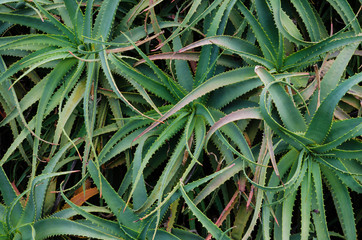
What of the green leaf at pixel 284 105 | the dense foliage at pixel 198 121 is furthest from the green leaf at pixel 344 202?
the green leaf at pixel 284 105

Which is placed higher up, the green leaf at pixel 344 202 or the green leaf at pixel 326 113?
the green leaf at pixel 326 113

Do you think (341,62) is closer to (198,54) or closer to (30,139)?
(198,54)

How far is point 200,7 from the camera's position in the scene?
1.07 meters

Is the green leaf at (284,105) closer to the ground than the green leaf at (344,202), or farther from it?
farther from it

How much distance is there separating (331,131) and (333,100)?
0.09m

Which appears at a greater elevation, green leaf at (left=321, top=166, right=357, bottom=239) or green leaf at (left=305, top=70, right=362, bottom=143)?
green leaf at (left=305, top=70, right=362, bottom=143)

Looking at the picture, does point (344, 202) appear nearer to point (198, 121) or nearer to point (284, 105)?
point (284, 105)

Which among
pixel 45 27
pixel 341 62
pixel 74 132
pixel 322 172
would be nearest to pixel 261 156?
pixel 322 172

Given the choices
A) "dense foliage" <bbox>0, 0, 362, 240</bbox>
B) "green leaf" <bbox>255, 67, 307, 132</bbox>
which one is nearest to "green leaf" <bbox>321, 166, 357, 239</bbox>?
"dense foliage" <bbox>0, 0, 362, 240</bbox>

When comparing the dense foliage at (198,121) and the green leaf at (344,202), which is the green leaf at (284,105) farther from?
the green leaf at (344,202)

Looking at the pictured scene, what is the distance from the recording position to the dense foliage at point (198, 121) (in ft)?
2.89

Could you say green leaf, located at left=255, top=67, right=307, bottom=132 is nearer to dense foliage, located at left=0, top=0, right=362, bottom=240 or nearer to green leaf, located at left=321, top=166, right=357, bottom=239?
dense foliage, located at left=0, top=0, right=362, bottom=240

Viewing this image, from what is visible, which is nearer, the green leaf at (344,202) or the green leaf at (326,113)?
the green leaf at (326,113)

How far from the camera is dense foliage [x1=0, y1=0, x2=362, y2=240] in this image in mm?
881
